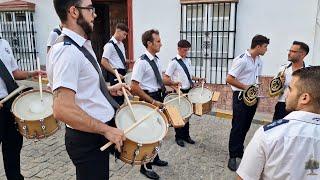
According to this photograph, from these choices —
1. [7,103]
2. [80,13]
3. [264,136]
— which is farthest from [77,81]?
[7,103]

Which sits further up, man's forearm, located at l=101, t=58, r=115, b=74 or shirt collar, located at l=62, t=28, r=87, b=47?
shirt collar, located at l=62, t=28, r=87, b=47

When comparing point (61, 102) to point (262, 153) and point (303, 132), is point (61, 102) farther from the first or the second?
point (303, 132)

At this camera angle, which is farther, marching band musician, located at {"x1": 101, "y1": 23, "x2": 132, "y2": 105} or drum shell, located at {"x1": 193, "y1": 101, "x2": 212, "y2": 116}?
marching band musician, located at {"x1": 101, "y1": 23, "x2": 132, "y2": 105}

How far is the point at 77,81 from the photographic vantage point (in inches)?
75.5

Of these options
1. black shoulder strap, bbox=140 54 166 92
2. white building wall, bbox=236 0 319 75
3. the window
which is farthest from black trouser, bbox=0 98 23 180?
white building wall, bbox=236 0 319 75

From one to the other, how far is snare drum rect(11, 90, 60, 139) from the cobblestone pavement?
1150 millimetres

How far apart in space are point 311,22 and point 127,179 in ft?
17.6

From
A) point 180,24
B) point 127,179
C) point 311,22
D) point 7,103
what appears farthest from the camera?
point 180,24

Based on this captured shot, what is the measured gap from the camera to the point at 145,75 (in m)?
4.07

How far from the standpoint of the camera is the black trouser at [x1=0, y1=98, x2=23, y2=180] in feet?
10.2

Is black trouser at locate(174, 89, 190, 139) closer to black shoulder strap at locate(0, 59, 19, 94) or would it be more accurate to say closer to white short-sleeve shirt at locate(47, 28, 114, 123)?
black shoulder strap at locate(0, 59, 19, 94)

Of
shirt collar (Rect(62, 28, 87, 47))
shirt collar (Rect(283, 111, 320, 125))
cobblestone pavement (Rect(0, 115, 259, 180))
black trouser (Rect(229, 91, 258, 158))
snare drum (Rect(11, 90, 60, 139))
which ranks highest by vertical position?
shirt collar (Rect(62, 28, 87, 47))

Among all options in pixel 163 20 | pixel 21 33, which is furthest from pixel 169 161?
pixel 21 33

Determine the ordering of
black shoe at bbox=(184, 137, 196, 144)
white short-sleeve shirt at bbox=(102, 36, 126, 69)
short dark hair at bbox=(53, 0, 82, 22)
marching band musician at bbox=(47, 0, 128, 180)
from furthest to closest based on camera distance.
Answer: white short-sleeve shirt at bbox=(102, 36, 126, 69) < black shoe at bbox=(184, 137, 196, 144) < short dark hair at bbox=(53, 0, 82, 22) < marching band musician at bbox=(47, 0, 128, 180)
